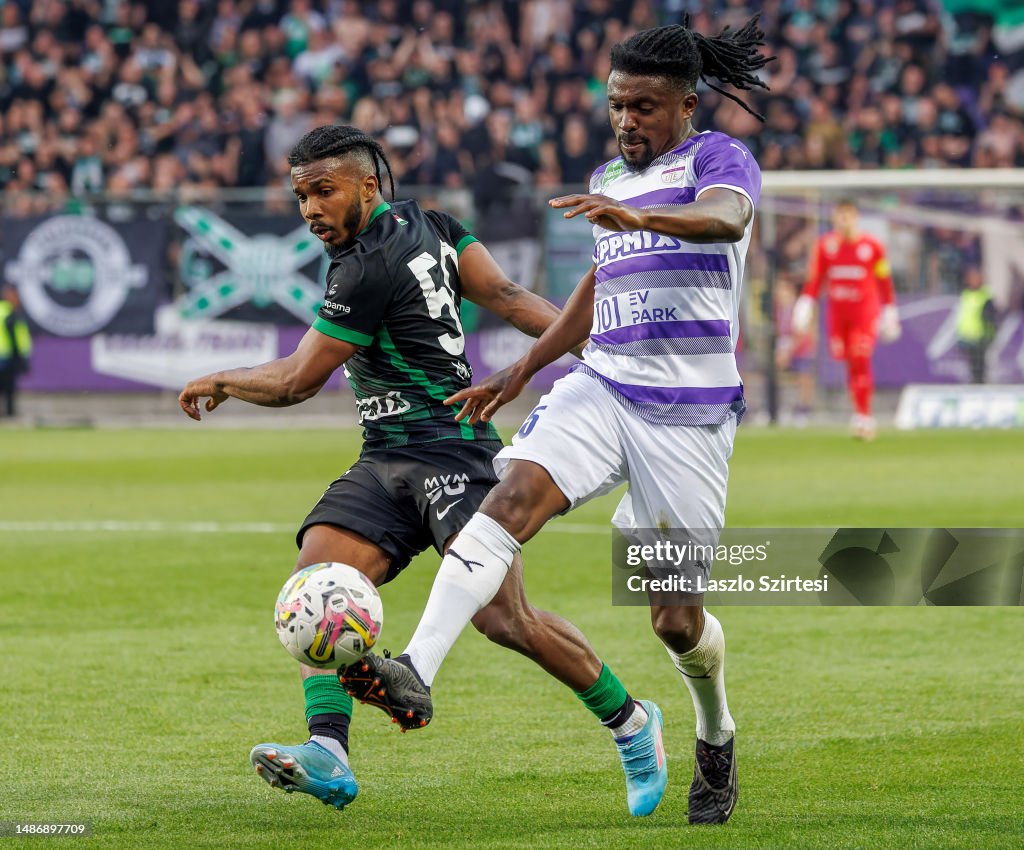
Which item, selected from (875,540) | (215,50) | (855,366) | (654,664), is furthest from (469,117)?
(875,540)

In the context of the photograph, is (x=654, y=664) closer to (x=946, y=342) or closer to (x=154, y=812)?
(x=154, y=812)

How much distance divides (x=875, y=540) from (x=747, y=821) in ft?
3.37

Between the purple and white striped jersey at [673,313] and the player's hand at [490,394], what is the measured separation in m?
0.24

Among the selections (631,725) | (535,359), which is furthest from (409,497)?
(631,725)

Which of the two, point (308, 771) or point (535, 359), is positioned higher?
point (535, 359)

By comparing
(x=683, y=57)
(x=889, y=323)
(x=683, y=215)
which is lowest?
(x=889, y=323)

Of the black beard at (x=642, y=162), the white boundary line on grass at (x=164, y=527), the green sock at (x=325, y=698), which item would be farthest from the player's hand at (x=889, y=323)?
the green sock at (x=325, y=698)

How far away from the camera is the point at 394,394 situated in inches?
204

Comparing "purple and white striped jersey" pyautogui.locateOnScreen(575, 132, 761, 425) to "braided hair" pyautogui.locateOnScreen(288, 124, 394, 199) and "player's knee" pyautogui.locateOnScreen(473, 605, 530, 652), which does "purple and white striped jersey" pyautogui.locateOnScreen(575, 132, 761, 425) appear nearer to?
"player's knee" pyautogui.locateOnScreen(473, 605, 530, 652)

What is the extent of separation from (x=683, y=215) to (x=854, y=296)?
14.7 metres

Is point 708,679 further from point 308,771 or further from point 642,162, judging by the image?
point 642,162

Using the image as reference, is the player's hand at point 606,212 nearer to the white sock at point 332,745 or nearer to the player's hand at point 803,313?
the white sock at point 332,745

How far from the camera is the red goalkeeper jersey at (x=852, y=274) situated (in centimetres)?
1845

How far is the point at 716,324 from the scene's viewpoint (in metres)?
4.79
